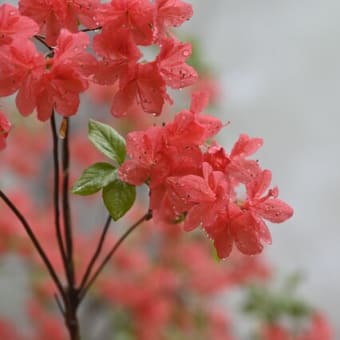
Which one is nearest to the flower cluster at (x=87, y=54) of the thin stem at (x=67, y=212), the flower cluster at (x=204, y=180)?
the flower cluster at (x=204, y=180)

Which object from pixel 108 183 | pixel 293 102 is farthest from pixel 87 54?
pixel 293 102

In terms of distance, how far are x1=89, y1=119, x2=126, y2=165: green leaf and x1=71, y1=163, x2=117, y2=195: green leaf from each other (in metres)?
0.02

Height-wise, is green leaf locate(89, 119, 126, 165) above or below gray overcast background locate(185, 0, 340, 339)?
above

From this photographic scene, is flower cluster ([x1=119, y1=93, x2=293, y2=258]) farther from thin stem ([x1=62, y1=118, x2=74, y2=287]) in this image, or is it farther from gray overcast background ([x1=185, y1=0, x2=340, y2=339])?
gray overcast background ([x1=185, y1=0, x2=340, y2=339])

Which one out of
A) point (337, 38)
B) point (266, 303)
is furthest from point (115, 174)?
point (337, 38)

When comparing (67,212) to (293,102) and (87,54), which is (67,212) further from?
(293,102)

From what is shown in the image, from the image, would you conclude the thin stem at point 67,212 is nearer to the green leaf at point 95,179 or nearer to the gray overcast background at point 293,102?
the green leaf at point 95,179

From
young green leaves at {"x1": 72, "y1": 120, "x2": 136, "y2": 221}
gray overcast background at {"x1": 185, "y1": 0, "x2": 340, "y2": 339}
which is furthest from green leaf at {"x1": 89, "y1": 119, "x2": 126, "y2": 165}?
gray overcast background at {"x1": 185, "y1": 0, "x2": 340, "y2": 339}

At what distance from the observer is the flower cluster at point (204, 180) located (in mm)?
677

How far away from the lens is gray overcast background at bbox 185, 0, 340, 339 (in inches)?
125

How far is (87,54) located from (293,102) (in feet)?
8.82

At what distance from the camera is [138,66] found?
27.3 inches

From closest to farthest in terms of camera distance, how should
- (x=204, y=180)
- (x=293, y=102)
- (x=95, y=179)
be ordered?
(x=204, y=180) → (x=95, y=179) → (x=293, y=102)

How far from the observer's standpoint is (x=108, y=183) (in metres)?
0.77
